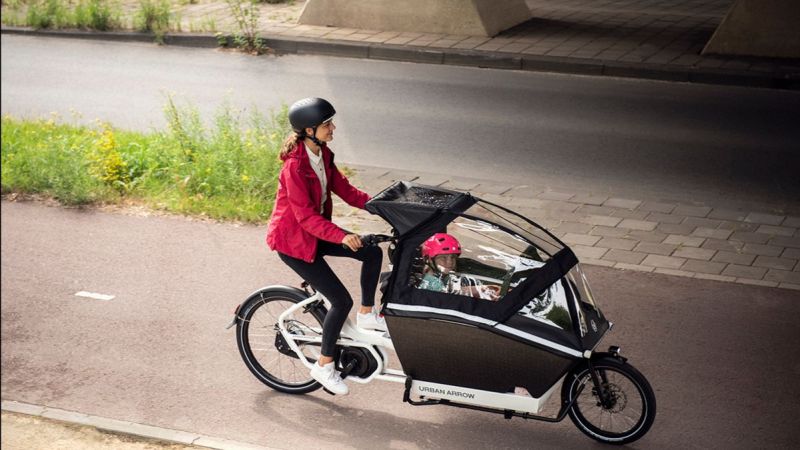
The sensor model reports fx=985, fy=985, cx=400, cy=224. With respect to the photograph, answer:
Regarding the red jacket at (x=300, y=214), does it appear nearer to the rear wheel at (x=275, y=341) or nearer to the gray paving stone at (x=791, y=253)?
the rear wheel at (x=275, y=341)

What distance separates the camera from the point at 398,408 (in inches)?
253

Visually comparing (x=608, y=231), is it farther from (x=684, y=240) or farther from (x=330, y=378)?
(x=330, y=378)

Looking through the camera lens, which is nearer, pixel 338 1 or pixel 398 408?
pixel 398 408

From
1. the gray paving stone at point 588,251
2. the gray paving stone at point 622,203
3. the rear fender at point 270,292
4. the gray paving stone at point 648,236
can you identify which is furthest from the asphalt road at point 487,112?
the rear fender at point 270,292

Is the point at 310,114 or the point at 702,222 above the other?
the point at 310,114

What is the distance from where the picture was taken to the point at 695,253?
356 inches

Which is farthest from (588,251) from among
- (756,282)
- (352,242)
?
(352,242)

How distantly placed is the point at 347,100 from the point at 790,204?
667 centimetres

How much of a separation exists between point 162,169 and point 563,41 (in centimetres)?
901

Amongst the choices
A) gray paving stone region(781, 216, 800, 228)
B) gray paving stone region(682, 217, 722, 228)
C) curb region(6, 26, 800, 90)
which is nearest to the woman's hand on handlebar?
gray paving stone region(682, 217, 722, 228)

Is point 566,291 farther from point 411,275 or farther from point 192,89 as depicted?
point 192,89

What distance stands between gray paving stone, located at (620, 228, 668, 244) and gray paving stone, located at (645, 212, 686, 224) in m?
0.38

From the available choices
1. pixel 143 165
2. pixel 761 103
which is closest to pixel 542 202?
pixel 143 165

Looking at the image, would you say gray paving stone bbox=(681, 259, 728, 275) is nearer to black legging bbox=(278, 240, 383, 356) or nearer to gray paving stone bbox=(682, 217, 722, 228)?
gray paving stone bbox=(682, 217, 722, 228)
